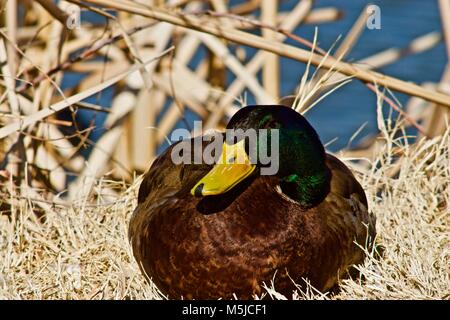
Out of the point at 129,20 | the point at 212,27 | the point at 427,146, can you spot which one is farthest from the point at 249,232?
the point at 129,20

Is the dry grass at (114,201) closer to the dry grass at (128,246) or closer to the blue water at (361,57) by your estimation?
the dry grass at (128,246)

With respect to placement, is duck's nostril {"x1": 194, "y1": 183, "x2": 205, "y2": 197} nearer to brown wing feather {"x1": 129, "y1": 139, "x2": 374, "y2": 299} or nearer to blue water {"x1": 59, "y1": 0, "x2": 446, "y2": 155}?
brown wing feather {"x1": 129, "y1": 139, "x2": 374, "y2": 299}

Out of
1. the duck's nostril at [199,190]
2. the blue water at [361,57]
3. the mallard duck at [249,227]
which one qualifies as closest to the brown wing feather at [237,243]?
the mallard duck at [249,227]

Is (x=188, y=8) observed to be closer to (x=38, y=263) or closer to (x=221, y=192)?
(x=38, y=263)

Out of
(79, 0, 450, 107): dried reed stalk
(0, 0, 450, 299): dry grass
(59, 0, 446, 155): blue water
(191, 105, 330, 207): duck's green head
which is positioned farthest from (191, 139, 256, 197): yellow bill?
(59, 0, 446, 155): blue water

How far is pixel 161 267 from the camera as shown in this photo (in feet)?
9.23

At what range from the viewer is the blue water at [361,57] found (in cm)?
861

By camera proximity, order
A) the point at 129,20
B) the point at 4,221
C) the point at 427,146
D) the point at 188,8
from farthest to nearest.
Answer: the point at 188,8, the point at 129,20, the point at 427,146, the point at 4,221

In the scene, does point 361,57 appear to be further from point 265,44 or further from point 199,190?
point 199,190

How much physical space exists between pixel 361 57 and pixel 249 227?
6418mm

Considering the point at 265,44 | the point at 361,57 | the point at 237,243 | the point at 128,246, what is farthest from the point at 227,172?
the point at 361,57

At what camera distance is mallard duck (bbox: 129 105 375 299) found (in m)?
2.74

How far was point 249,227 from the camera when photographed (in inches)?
108

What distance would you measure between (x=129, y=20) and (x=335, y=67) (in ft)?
5.07
